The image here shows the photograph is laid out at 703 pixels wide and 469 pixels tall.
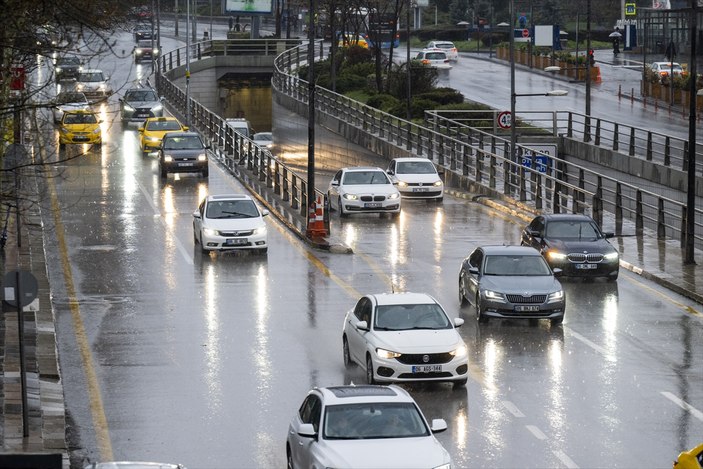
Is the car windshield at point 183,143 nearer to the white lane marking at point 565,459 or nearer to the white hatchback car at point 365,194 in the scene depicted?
the white hatchback car at point 365,194

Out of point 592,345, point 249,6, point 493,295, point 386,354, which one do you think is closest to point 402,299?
point 386,354

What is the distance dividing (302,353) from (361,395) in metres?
7.52

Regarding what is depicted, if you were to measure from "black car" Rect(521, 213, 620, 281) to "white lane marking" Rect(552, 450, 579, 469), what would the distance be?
13.9 meters

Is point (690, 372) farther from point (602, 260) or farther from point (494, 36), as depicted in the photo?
point (494, 36)

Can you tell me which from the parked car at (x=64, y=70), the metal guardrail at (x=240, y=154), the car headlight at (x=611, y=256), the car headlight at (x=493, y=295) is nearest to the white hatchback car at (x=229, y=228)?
the metal guardrail at (x=240, y=154)

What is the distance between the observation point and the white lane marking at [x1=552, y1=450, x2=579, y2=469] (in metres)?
16.6

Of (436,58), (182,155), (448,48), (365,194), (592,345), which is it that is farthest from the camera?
(448,48)

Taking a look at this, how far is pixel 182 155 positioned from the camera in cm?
4978

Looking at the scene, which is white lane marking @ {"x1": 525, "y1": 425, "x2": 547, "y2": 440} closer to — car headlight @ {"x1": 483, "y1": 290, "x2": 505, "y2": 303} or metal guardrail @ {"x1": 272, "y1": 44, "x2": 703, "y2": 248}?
car headlight @ {"x1": 483, "y1": 290, "x2": 505, "y2": 303}

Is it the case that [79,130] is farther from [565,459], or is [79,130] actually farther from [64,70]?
[565,459]

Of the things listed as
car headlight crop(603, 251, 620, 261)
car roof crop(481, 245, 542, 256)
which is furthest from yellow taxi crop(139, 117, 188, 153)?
car roof crop(481, 245, 542, 256)

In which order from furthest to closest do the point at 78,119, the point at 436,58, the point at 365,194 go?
the point at 436,58, the point at 78,119, the point at 365,194

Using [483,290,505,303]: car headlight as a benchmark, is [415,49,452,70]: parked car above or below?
above

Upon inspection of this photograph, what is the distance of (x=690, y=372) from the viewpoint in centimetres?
2217
